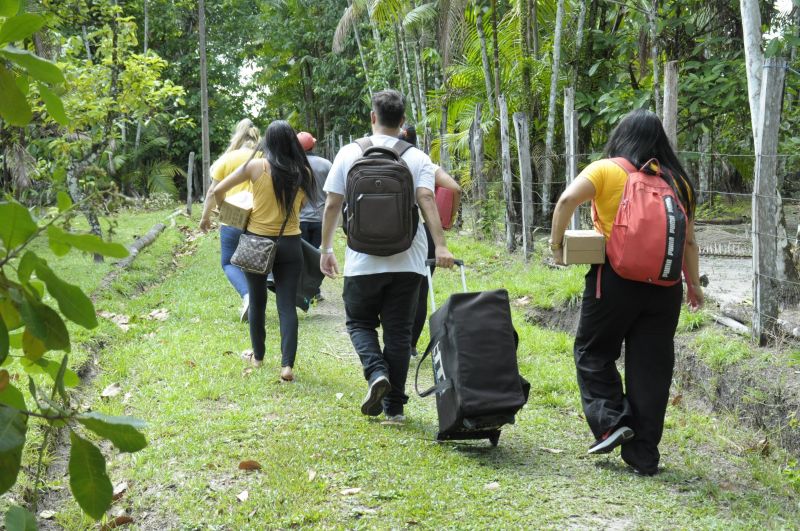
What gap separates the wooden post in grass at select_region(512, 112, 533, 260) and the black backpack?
642 cm

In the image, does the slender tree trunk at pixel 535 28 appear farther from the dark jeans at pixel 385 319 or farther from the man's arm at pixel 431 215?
the dark jeans at pixel 385 319

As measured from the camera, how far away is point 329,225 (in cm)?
541

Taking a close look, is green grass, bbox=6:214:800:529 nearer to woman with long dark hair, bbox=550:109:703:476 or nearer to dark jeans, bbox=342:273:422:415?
woman with long dark hair, bbox=550:109:703:476

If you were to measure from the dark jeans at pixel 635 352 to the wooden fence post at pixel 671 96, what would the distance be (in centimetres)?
313

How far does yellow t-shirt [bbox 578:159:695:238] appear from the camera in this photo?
450 cm

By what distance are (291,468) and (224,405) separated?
1497mm

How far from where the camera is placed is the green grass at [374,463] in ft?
13.3

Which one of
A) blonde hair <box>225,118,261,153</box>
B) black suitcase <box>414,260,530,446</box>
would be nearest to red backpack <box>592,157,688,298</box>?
black suitcase <box>414,260,530,446</box>

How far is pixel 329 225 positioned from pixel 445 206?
1.90 meters

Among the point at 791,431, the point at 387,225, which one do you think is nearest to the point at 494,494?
the point at 387,225

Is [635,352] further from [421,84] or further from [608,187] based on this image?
[421,84]

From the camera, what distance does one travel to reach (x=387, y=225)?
4.98 metres

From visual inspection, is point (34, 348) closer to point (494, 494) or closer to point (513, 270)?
point (494, 494)

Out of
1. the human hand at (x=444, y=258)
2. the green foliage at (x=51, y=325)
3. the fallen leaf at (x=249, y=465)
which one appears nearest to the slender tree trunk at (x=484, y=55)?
the human hand at (x=444, y=258)
